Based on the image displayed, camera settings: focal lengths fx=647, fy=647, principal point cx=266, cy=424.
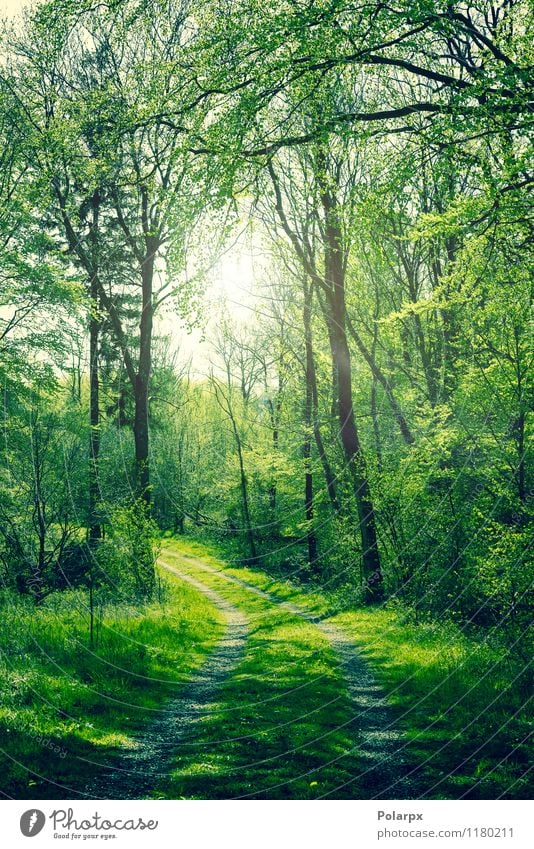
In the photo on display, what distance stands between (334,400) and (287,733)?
16.6 meters

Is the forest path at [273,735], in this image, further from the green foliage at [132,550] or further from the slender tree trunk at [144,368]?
the slender tree trunk at [144,368]

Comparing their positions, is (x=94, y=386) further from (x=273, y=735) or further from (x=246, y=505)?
(x=273, y=735)

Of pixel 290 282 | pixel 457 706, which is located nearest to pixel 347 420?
pixel 290 282

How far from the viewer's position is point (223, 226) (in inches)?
354

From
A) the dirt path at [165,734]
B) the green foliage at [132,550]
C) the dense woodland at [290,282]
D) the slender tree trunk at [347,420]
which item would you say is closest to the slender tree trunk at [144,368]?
the dense woodland at [290,282]

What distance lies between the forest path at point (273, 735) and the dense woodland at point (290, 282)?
2.13 meters

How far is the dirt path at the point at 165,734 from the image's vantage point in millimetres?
5629

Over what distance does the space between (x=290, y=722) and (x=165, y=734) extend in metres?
1.45

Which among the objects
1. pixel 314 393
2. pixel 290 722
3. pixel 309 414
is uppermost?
pixel 314 393

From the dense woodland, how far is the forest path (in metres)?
2.13

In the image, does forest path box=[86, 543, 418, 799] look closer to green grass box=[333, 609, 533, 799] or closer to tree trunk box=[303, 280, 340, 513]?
green grass box=[333, 609, 533, 799]

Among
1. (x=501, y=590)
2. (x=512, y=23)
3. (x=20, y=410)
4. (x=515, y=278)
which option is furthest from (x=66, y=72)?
(x=501, y=590)

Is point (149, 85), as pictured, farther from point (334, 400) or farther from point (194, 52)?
point (334, 400)

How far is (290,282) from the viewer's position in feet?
79.9
